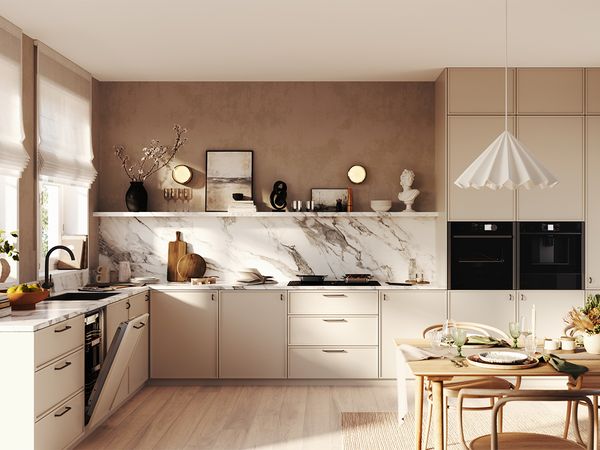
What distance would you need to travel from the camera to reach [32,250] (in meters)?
4.72

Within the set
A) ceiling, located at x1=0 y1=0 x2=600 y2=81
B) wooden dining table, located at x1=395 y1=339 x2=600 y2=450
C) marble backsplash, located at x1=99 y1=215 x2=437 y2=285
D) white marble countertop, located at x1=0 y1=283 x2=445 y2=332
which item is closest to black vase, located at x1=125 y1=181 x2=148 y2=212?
marble backsplash, located at x1=99 y1=215 x2=437 y2=285

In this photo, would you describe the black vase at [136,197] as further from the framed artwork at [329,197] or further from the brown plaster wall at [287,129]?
the framed artwork at [329,197]

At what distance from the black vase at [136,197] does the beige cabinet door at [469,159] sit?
273 cm

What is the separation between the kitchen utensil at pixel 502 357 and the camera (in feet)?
10.6

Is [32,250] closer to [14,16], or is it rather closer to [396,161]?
[14,16]

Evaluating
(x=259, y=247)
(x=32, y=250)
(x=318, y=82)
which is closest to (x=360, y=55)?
(x=318, y=82)

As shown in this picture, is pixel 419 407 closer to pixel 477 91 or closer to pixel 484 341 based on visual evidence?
pixel 484 341

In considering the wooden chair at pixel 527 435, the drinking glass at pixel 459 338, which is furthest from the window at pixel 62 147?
the wooden chair at pixel 527 435

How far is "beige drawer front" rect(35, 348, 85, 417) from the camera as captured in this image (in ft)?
11.5

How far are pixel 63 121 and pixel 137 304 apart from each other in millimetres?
1579

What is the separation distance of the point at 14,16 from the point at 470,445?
374cm

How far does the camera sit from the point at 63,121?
17.2 feet

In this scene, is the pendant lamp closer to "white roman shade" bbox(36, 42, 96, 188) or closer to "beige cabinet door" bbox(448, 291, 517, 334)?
"beige cabinet door" bbox(448, 291, 517, 334)

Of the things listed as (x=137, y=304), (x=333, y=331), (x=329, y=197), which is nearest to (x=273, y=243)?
(x=329, y=197)
